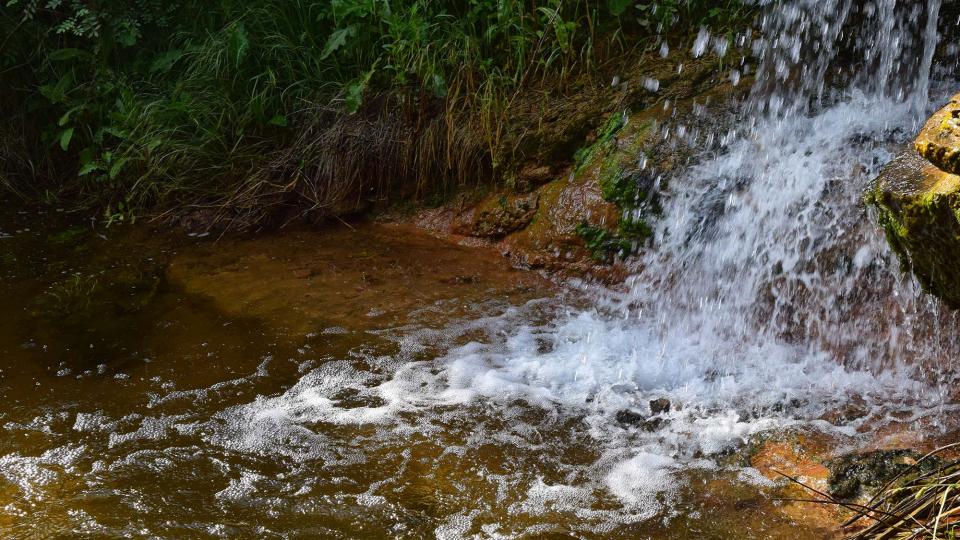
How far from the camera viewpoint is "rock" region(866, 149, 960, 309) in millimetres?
2449

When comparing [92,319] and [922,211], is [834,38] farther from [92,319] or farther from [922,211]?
[92,319]

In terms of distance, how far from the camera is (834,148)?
14.4 ft

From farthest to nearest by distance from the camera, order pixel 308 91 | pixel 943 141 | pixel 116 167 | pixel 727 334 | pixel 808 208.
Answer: pixel 308 91, pixel 116 167, pixel 808 208, pixel 727 334, pixel 943 141

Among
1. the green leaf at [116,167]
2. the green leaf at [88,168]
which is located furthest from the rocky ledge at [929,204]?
the green leaf at [88,168]

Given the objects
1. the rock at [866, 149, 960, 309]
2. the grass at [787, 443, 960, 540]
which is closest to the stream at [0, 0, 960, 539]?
the grass at [787, 443, 960, 540]

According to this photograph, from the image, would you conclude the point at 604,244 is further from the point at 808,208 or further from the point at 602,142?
the point at 808,208

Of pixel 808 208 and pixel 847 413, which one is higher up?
pixel 808 208

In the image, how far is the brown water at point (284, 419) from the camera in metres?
2.70

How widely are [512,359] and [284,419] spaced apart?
107 centimetres

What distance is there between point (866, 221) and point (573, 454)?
2048 millimetres

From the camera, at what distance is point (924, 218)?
253 cm

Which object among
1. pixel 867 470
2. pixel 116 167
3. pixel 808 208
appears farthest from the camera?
pixel 116 167

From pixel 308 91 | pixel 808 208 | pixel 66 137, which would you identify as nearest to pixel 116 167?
pixel 66 137

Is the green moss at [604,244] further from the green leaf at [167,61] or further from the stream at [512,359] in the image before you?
the green leaf at [167,61]
